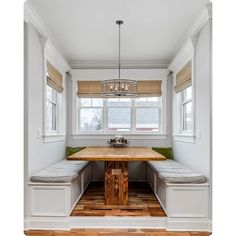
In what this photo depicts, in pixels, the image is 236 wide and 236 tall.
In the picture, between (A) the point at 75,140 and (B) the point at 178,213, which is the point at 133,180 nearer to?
(A) the point at 75,140

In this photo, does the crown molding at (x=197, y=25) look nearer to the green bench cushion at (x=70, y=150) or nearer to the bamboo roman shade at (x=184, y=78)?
the bamboo roman shade at (x=184, y=78)

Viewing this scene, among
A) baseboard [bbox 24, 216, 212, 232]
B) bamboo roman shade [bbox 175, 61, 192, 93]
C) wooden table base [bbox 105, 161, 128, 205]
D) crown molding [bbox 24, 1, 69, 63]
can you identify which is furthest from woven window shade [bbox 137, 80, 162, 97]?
baseboard [bbox 24, 216, 212, 232]

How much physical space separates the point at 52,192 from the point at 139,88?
3047mm

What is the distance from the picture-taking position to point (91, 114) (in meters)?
5.38

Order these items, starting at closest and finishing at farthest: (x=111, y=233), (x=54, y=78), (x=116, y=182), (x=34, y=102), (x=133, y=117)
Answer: (x=111, y=233)
(x=34, y=102)
(x=116, y=182)
(x=54, y=78)
(x=133, y=117)

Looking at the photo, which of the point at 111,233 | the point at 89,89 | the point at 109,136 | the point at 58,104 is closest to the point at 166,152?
the point at 109,136

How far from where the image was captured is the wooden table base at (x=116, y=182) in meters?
3.32

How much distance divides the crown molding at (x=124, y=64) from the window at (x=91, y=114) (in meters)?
0.72

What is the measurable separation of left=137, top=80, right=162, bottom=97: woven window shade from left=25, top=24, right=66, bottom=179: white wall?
235 centimetres

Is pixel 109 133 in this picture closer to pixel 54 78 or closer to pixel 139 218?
pixel 54 78

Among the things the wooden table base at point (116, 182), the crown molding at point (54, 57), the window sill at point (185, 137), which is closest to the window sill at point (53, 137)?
the wooden table base at point (116, 182)

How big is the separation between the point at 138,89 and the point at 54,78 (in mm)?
1836

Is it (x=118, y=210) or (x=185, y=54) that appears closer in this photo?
(x=118, y=210)

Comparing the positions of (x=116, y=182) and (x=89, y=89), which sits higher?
(x=89, y=89)
